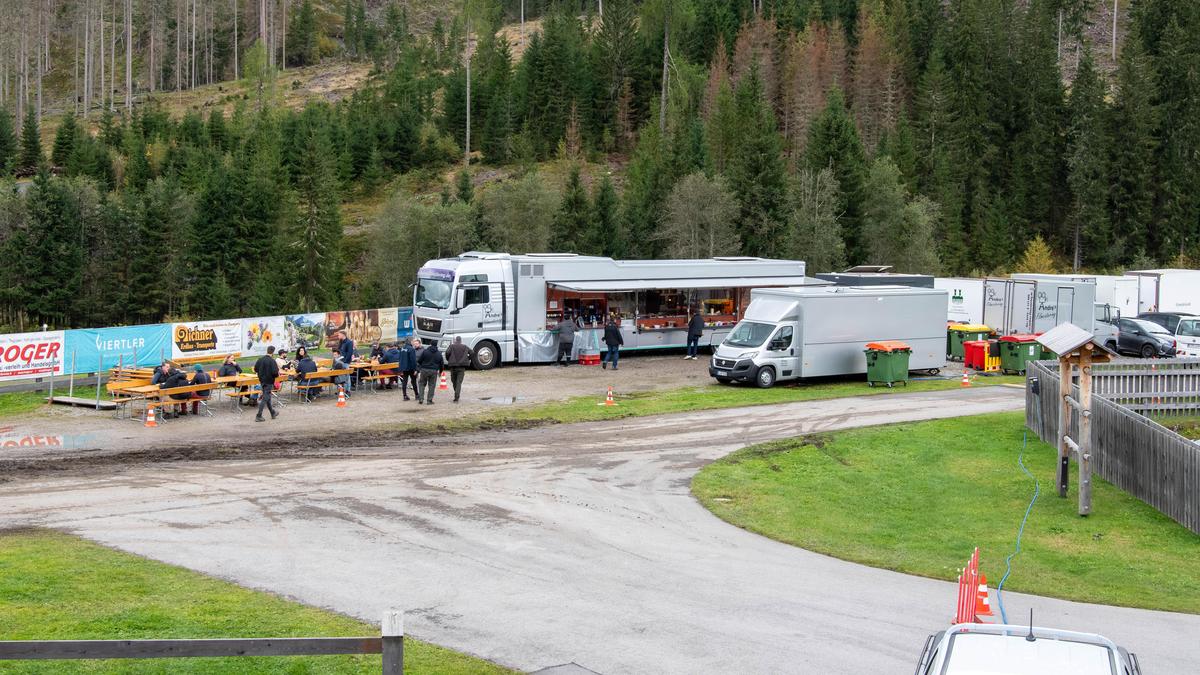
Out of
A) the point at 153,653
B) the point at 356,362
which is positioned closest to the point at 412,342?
the point at 356,362

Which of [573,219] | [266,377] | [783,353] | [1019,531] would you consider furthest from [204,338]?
[573,219]

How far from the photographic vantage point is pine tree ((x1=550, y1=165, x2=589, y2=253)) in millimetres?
67750

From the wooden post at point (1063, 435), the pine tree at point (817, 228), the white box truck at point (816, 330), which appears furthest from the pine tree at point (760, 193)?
the wooden post at point (1063, 435)

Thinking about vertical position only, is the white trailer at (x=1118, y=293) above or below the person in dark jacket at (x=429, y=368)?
above

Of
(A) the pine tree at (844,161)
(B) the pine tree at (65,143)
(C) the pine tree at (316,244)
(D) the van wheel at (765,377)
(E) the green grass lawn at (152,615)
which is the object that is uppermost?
(B) the pine tree at (65,143)

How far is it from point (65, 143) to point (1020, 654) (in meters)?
90.4

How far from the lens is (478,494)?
1791 centimetres

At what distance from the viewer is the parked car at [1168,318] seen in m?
40.3

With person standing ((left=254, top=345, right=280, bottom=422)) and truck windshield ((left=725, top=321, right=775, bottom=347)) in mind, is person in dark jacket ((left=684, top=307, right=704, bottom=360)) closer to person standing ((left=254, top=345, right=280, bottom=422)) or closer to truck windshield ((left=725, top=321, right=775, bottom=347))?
truck windshield ((left=725, top=321, right=775, bottom=347))

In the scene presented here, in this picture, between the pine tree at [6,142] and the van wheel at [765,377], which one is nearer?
the van wheel at [765,377]

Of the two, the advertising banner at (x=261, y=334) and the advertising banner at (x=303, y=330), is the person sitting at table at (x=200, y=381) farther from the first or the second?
the advertising banner at (x=303, y=330)

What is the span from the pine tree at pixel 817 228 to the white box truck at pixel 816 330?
2724cm

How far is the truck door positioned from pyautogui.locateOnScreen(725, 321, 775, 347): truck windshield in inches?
10.8

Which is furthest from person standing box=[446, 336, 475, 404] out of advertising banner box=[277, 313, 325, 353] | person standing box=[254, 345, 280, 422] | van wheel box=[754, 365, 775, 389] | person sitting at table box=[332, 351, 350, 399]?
advertising banner box=[277, 313, 325, 353]
